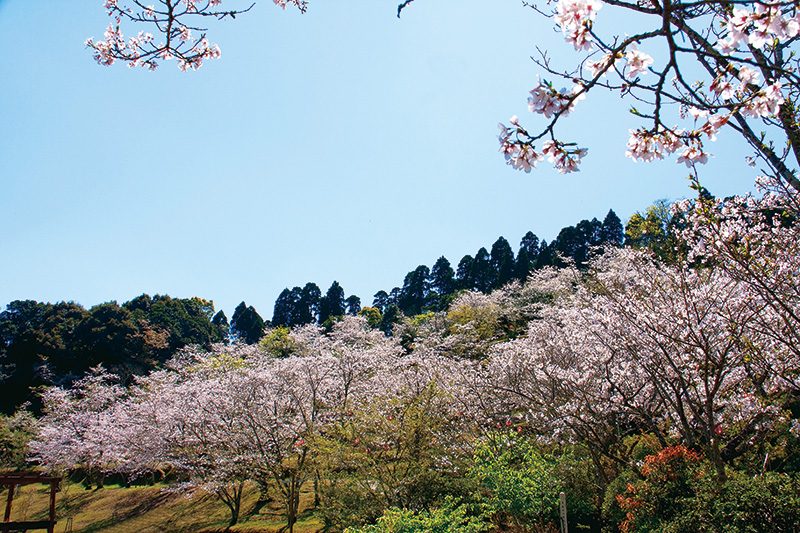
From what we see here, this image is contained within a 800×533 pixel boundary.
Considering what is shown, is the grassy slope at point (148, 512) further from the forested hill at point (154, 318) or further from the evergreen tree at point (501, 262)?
the evergreen tree at point (501, 262)

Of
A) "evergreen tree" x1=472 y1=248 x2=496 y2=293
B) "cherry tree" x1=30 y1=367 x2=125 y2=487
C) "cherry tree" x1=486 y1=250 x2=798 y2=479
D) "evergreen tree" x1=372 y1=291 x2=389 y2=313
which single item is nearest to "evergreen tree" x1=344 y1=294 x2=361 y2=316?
"evergreen tree" x1=372 y1=291 x2=389 y2=313

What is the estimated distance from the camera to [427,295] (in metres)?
44.5

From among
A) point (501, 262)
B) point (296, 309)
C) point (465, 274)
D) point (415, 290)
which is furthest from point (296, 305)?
point (501, 262)

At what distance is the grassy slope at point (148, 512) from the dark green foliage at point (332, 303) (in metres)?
26.0

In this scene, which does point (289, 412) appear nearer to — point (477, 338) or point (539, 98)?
point (477, 338)

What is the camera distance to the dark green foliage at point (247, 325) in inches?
1929

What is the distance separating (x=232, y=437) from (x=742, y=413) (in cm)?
1314

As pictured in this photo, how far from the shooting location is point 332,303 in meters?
47.9

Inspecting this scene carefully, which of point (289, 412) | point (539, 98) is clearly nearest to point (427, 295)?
point (289, 412)

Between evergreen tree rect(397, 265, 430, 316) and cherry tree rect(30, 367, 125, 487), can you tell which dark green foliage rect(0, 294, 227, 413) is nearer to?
cherry tree rect(30, 367, 125, 487)

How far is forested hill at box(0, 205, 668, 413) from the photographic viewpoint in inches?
1401

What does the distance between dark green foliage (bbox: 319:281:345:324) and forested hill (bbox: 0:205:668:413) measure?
10 centimetres

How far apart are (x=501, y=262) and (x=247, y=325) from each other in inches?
1111

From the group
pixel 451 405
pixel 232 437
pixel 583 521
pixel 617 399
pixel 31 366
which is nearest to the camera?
pixel 617 399
